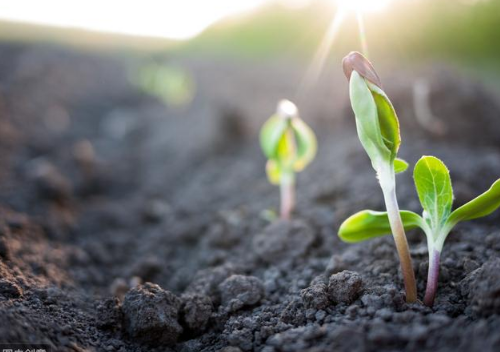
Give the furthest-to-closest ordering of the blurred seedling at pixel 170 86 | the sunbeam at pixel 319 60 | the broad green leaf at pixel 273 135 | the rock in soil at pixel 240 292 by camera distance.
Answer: the blurred seedling at pixel 170 86 → the sunbeam at pixel 319 60 → the broad green leaf at pixel 273 135 → the rock in soil at pixel 240 292

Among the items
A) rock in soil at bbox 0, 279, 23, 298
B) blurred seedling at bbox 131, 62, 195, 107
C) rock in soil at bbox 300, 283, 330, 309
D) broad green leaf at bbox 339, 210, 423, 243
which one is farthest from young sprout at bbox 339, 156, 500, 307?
blurred seedling at bbox 131, 62, 195, 107

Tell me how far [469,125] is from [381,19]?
2986 mm

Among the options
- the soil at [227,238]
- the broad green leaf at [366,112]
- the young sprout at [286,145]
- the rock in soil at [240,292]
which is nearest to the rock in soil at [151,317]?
the soil at [227,238]

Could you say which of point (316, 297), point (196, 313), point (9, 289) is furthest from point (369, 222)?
point (9, 289)

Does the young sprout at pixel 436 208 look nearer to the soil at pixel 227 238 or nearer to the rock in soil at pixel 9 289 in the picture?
the soil at pixel 227 238

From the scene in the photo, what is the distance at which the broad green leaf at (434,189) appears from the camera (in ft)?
5.21

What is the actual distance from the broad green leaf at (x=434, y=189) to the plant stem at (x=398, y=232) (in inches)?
4.0

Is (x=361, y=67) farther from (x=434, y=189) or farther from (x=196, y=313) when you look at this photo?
(x=196, y=313)

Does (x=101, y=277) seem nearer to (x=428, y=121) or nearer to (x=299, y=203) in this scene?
(x=299, y=203)

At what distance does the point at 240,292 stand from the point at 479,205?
3.24 feet

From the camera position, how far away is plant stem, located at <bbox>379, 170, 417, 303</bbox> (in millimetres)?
1570

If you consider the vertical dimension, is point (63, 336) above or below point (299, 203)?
below

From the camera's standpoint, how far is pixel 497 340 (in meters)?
1.19

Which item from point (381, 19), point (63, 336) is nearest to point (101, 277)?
point (63, 336)
